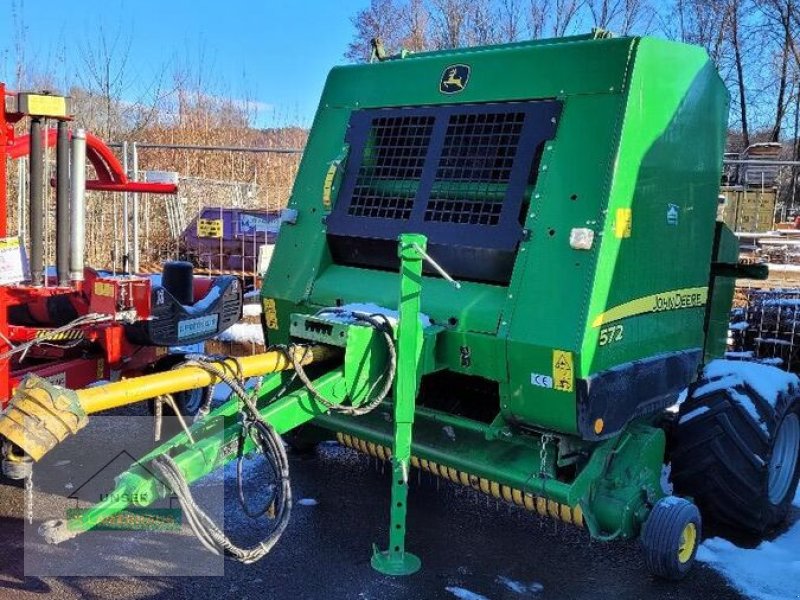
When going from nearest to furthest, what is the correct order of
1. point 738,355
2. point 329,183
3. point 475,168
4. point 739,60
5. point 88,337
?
point 475,168, point 329,183, point 88,337, point 738,355, point 739,60

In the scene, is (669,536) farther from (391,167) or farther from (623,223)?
(391,167)

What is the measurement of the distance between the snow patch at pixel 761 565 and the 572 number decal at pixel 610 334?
4.31 feet

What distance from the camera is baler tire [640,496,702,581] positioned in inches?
149

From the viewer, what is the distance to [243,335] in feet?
25.7

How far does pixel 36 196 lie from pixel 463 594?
9.99 feet

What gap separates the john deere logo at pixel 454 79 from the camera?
4.35 metres

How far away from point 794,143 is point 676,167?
109 feet

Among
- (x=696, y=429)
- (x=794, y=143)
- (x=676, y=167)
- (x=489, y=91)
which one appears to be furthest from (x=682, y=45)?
(x=794, y=143)

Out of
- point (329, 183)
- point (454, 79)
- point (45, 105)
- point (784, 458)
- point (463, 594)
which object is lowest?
point (463, 594)

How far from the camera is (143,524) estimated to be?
4422 mm

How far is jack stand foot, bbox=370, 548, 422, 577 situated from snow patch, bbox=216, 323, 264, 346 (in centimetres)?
394

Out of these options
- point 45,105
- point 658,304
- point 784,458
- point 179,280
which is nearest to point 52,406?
point 45,105

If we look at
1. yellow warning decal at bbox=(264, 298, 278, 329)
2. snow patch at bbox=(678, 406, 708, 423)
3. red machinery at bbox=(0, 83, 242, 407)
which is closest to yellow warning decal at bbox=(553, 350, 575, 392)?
snow patch at bbox=(678, 406, 708, 423)

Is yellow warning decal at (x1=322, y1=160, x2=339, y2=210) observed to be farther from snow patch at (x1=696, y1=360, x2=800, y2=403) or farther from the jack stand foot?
snow patch at (x1=696, y1=360, x2=800, y2=403)
